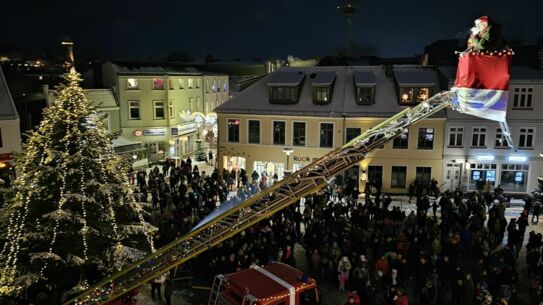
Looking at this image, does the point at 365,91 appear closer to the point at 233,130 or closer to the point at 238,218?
the point at 233,130

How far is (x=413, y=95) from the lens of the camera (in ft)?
96.5

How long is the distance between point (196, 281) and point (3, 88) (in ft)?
62.5

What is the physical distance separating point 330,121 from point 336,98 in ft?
6.56

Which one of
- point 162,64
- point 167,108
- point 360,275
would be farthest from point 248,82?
point 360,275

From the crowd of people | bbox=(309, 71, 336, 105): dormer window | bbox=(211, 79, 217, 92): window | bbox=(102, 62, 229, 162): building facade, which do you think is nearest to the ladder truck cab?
the crowd of people

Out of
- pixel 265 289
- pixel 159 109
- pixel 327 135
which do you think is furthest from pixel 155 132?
pixel 265 289

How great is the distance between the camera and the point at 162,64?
149ft

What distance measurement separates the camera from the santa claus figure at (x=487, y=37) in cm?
1105

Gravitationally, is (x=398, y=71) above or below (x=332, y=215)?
above

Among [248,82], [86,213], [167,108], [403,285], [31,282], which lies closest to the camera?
[31,282]

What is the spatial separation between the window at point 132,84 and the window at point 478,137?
25.7 m

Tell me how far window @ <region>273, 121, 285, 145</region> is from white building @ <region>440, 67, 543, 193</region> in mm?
10398

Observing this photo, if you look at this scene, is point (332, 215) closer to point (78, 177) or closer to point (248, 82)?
point (78, 177)

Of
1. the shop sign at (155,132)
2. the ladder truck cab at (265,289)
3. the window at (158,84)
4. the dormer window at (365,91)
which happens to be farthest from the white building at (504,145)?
the shop sign at (155,132)
